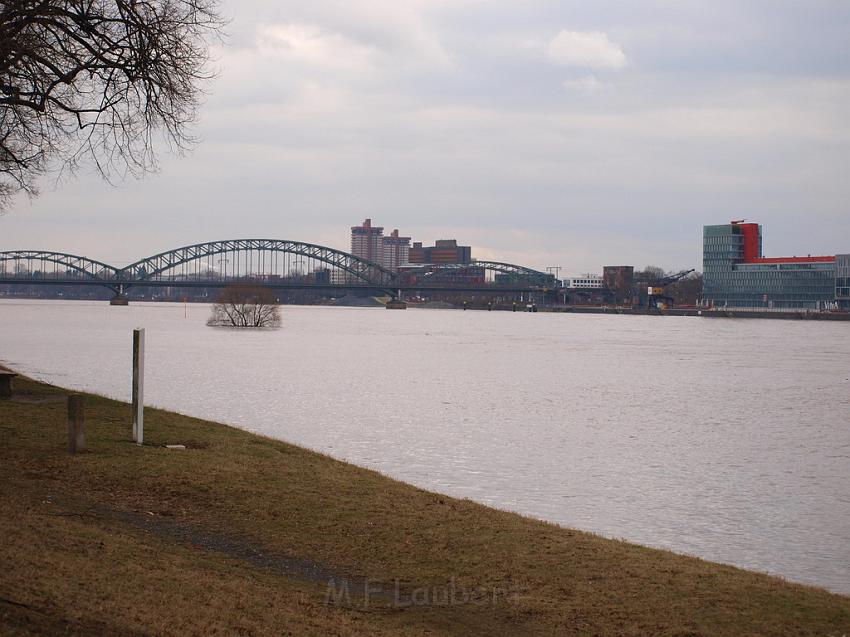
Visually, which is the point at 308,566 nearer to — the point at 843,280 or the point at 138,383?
the point at 138,383

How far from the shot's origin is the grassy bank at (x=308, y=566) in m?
7.71

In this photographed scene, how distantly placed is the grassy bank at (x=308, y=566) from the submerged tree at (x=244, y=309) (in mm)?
83966

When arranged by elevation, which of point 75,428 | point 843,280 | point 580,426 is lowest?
point 580,426

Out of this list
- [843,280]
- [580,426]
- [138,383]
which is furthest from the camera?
[843,280]

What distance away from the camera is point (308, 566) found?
9.94 m

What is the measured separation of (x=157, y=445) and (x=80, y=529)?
5.98m

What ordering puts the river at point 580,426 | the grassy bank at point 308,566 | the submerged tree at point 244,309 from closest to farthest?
the grassy bank at point 308,566
the river at point 580,426
the submerged tree at point 244,309

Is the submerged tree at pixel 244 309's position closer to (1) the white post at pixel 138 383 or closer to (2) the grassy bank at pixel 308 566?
(1) the white post at pixel 138 383

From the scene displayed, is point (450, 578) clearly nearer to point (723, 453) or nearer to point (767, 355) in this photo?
point (723, 453)

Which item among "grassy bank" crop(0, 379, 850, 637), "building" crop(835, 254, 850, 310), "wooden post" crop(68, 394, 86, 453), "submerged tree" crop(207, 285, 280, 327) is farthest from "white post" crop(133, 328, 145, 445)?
"building" crop(835, 254, 850, 310)

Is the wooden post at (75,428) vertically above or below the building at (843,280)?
below

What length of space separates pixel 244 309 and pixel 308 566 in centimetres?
8952

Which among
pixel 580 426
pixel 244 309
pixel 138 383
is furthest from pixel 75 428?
pixel 244 309

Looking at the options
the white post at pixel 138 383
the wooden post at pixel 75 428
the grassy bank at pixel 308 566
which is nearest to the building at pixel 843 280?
the white post at pixel 138 383
